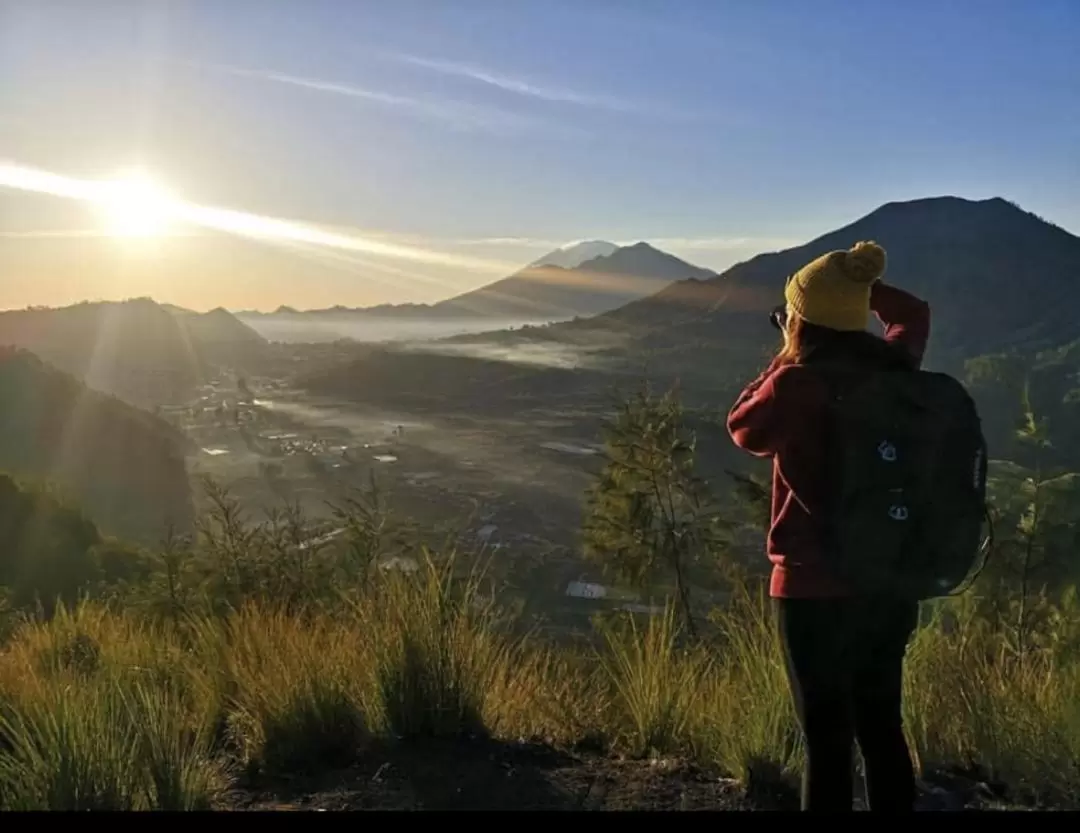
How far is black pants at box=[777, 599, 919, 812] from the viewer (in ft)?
7.70

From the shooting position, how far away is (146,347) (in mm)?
64250

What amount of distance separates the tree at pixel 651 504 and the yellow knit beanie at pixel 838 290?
715 cm

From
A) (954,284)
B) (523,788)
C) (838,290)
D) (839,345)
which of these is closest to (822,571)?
(839,345)

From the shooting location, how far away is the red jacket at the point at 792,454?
2293 mm

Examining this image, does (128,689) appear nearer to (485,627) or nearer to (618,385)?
(485,627)

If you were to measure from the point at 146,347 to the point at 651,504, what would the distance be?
59993mm

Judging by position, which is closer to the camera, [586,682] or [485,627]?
[485,627]

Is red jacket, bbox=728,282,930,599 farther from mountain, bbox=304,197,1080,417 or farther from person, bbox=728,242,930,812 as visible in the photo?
mountain, bbox=304,197,1080,417

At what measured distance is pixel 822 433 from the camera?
2.30m

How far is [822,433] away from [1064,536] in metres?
8.34

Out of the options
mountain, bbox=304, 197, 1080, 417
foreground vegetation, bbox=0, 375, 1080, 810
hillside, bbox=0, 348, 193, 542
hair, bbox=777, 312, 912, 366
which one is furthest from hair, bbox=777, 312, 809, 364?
hillside, bbox=0, 348, 193, 542

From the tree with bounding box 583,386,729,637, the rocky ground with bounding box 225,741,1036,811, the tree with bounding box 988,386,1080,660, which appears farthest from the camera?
the tree with bounding box 583,386,729,637

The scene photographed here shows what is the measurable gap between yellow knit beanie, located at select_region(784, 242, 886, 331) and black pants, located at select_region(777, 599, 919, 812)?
2.18ft

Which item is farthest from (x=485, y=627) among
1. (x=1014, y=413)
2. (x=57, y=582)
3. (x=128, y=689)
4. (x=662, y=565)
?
(x=57, y=582)
